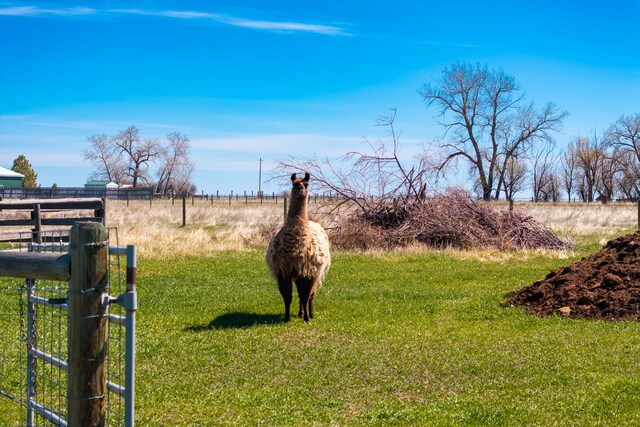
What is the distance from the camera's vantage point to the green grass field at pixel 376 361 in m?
6.46

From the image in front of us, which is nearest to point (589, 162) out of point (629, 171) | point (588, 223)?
point (629, 171)

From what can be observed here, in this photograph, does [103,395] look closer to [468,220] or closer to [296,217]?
[296,217]

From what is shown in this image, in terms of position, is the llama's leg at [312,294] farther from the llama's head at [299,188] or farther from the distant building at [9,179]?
the distant building at [9,179]

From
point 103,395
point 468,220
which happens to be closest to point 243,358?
point 103,395

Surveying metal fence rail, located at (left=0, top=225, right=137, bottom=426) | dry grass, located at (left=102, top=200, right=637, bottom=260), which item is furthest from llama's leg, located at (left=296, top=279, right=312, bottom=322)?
dry grass, located at (left=102, top=200, right=637, bottom=260)

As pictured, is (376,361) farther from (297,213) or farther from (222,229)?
(222,229)

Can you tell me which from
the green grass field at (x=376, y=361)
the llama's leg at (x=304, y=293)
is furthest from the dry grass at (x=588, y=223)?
the llama's leg at (x=304, y=293)

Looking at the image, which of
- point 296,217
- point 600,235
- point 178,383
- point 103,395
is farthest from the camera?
point 600,235

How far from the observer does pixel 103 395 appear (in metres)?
4.12

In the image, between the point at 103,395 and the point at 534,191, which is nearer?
the point at 103,395

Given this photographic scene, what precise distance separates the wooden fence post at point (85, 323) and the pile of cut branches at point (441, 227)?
1876 centimetres

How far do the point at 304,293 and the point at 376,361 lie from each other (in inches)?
112

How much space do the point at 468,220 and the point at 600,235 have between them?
7.76 meters

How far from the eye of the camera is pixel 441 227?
23.2m
